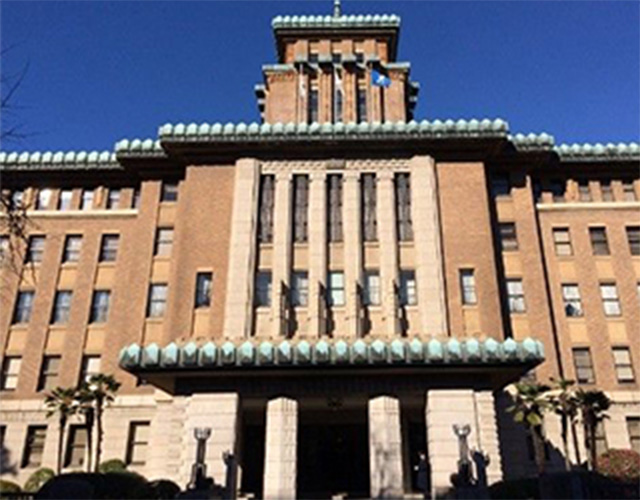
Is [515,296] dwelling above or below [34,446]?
above

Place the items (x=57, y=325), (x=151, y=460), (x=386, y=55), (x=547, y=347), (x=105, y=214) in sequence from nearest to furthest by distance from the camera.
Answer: (x=151, y=460)
(x=547, y=347)
(x=57, y=325)
(x=105, y=214)
(x=386, y=55)

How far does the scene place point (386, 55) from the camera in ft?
142

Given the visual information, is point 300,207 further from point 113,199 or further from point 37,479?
point 37,479

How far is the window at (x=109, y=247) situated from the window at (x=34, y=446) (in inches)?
392

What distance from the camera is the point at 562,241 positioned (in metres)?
36.0

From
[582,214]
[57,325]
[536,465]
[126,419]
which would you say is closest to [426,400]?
[536,465]

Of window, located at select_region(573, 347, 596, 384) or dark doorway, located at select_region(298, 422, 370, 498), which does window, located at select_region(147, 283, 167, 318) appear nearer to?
dark doorway, located at select_region(298, 422, 370, 498)

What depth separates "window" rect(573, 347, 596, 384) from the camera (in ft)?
107

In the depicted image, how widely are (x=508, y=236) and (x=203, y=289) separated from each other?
17.3m

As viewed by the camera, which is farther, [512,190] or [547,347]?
[512,190]

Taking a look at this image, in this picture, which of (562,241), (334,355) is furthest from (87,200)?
(562,241)

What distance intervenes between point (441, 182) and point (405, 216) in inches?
111

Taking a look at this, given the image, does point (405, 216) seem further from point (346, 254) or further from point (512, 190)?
point (512, 190)

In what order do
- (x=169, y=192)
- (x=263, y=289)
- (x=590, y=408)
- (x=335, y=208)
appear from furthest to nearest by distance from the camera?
(x=169, y=192) → (x=335, y=208) → (x=263, y=289) → (x=590, y=408)
